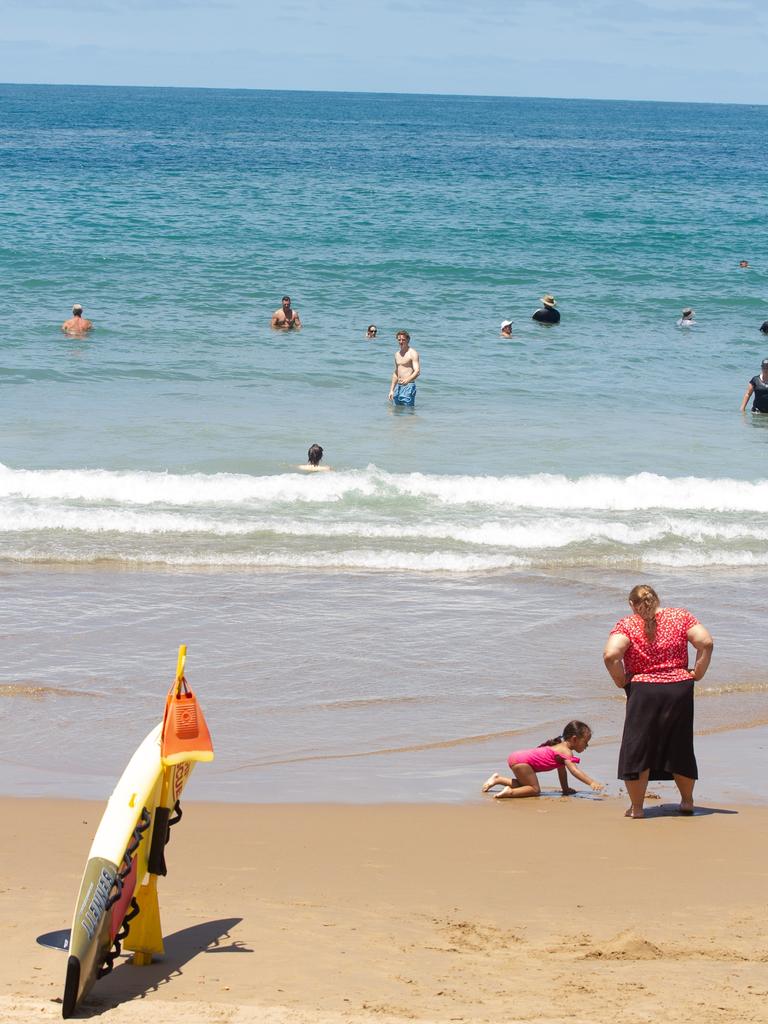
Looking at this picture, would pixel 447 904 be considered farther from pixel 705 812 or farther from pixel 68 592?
pixel 68 592

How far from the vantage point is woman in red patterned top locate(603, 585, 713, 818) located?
636 centimetres

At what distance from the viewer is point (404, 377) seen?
59.4ft

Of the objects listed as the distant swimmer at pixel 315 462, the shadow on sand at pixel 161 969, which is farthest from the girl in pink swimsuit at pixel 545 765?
the distant swimmer at pixel 315 462

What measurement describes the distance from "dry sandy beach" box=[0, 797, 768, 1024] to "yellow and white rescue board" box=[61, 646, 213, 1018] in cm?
15

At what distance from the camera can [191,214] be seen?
35469 millimetres

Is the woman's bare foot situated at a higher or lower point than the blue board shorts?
lower

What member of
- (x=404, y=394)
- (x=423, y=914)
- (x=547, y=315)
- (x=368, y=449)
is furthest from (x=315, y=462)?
(x=547, y=315)

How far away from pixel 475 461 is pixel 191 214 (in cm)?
2209

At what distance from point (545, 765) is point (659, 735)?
0.67 m

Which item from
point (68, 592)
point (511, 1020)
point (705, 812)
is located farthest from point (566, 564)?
point (511, 1020)

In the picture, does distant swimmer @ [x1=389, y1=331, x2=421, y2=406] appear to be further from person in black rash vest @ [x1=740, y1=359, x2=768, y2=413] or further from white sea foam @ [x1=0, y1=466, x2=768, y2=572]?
person in black rash vest @ [x1=740, y1=359, x2=768, y2=413]

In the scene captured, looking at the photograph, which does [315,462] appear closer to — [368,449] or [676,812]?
[368,449]

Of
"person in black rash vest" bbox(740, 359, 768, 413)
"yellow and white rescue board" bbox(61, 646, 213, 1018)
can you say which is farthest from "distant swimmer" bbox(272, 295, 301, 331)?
"yellow and white rescue board" bbox(61, 646, 213, 1018)

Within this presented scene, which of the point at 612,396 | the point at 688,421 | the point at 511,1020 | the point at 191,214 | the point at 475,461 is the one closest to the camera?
the point at 511,1020
